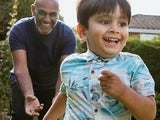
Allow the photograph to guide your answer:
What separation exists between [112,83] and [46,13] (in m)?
2.41

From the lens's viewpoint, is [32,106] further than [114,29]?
Yes

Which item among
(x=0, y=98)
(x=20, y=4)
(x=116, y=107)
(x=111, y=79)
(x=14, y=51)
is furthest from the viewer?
(x=20, y=4)

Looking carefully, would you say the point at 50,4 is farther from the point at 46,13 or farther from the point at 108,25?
the point at 108,25

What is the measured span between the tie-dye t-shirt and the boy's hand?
167 millimetres

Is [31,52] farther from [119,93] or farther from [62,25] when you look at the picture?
[119,93]

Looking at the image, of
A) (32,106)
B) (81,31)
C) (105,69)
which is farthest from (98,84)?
(32,106)

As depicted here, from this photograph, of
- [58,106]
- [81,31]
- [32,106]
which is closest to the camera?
[81,31]

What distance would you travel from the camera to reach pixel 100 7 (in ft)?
9.09

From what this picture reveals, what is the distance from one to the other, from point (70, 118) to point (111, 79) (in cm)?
46

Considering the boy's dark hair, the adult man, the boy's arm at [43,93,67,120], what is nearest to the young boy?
the boy's dark hair

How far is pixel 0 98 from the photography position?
10.4 meters

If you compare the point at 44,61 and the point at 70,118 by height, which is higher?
the point at 70,118

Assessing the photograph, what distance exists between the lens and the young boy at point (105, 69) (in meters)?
2.70

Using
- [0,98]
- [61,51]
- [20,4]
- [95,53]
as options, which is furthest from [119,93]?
[20,4]
